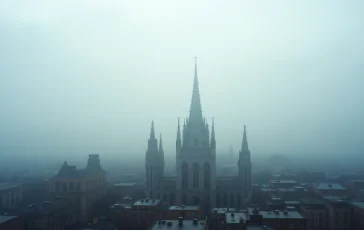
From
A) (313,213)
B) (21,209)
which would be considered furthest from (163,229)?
(313,213)

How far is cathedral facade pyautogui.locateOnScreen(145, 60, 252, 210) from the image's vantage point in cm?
7731

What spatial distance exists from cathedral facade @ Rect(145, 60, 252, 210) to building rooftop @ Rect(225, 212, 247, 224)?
17227 mm

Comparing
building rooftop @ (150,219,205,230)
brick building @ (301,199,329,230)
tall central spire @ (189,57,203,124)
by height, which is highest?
tall central spire @ (189,57,203,124)

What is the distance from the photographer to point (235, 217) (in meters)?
57.5

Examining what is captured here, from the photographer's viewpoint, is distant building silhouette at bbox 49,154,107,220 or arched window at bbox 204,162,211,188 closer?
arched window at bbox 204,162,211,188

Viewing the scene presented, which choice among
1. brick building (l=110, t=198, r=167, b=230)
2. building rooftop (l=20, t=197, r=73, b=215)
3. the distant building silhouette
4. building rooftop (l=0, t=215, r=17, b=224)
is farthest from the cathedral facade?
building rooftop (l=0, t=215, r=17, b=224)

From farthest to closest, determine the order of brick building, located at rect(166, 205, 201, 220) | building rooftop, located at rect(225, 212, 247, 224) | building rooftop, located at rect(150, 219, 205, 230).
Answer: brick building, located at rect(166, 205, 201, 220)
building rooftop, located at rect(225, 212, 247, 224)
building rooftop, located at rect(150, 219, 205, 230)

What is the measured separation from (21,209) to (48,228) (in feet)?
20.1

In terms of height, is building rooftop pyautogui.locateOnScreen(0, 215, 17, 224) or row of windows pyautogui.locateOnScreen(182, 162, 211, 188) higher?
row of windows pyautogui.locateOnScreen(182, 162, 211, 188)

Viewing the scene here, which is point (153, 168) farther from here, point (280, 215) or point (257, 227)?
point (257, 227)

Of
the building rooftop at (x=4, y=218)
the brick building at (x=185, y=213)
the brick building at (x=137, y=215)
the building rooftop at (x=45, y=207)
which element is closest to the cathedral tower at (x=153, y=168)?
the brick building at (x=137, y=215)

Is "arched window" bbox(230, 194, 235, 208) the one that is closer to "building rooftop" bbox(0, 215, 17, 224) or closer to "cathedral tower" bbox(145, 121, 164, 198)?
"cathedral tower" bbox(145, 121, 164, 198)

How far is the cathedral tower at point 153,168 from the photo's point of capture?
7975 centimetres

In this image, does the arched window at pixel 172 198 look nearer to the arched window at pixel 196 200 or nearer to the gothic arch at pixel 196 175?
the arched window at pixel 196 200
